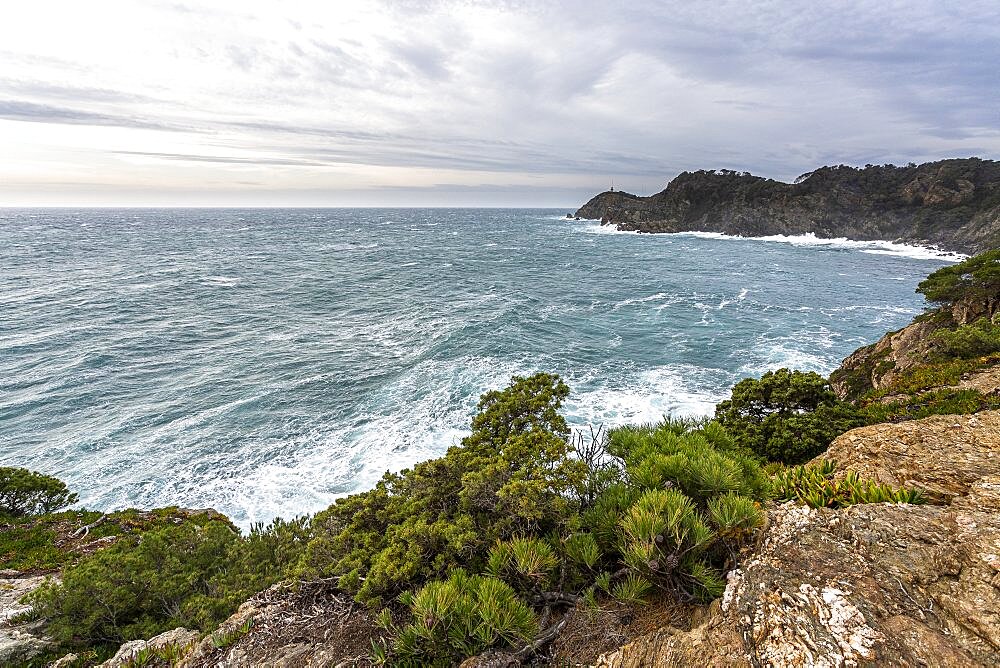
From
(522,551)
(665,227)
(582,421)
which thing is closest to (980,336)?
(582,421)

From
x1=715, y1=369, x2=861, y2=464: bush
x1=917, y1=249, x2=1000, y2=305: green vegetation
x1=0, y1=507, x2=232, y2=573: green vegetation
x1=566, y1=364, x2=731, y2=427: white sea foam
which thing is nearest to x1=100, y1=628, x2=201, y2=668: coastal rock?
x1=0, y1=507, x2=232, y2=573: green vegetation

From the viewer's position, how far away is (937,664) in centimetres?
342

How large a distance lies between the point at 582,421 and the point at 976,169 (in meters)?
159

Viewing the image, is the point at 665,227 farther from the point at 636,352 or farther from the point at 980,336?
the point at 980,336

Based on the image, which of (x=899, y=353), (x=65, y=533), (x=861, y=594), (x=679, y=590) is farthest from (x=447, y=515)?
(x=899, y=353)

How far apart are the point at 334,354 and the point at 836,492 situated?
1196 inches

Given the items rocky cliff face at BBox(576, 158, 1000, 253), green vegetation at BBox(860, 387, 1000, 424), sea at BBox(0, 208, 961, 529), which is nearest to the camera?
green vegetation at BBox(860, 387, 1000, 424)

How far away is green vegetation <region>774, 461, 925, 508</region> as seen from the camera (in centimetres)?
542

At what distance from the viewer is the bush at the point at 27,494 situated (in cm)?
1462

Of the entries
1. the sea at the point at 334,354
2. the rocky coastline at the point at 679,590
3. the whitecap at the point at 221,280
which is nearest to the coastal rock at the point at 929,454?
the rocky coastline at the point at 679,590

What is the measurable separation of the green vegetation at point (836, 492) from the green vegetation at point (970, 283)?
1068 inches

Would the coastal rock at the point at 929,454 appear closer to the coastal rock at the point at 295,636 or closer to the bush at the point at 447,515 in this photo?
the bush at the point at 447,515

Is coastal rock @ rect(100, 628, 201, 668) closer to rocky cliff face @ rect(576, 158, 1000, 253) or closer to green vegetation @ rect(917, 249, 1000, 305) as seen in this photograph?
green vegetation @ rect(917, 249, 1000, 305)

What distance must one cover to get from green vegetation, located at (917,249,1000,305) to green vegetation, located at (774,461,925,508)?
27.1 meters
